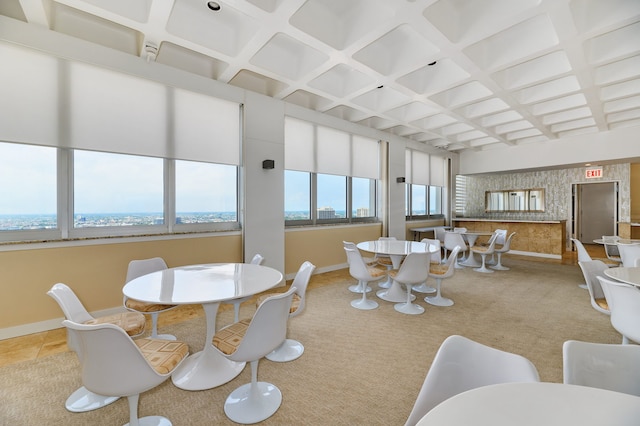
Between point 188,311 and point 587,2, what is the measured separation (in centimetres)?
573

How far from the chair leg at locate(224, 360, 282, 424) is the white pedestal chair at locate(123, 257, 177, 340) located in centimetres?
97

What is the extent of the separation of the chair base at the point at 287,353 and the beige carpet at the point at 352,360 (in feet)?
0.24

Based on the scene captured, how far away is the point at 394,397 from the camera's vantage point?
6.41ft

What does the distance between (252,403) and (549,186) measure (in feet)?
33.6

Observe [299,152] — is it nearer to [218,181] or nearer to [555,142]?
[218,181]

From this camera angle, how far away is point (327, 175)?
5840 millimetres

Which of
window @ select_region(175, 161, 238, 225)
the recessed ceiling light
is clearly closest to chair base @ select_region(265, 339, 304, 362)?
window @ select_region(175, 161, 238, 225)

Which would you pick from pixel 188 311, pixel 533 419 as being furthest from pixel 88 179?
pixel 533 419

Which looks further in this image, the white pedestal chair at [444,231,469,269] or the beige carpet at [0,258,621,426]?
the white pedestal chair at [444,231,469,269]

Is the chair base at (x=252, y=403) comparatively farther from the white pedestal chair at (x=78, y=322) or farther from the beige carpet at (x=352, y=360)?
the white pedestal chair at (x=78, y=322)

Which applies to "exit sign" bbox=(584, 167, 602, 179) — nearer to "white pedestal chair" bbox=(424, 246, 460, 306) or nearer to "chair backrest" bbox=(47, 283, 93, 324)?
"white pedestal chair" bbox=(424, 246, 460, 306)

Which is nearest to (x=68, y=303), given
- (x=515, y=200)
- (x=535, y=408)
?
(x=535, y=408)

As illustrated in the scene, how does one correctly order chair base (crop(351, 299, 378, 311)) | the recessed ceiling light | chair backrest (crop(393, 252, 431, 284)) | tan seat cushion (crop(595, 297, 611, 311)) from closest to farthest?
Answer: tan seat cushion (crop(595, 297, 611, 311)) < the recessed ceiling light < chair backrest (crop(393, 252, 431, 284)) < chair base (crop(351, 299, 378, 311))

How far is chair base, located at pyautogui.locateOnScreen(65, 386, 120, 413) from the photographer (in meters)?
1.83
